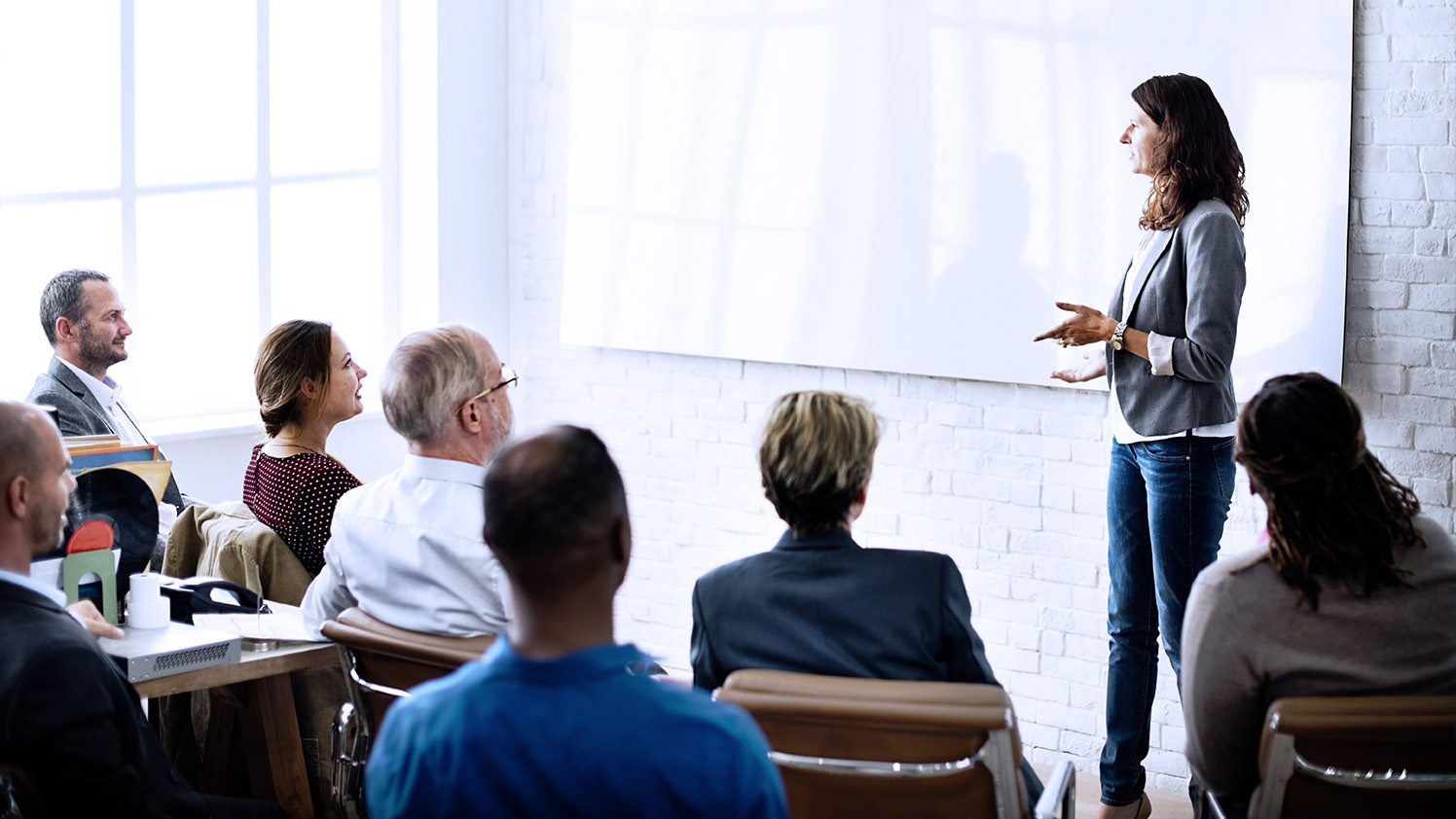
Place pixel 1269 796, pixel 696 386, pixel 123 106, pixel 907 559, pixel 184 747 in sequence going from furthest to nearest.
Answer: pixel 696 386, pixel 123 106, pixel 184 747, pixel 907 559, pixel 1269 796

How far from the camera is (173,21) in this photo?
14.9 feet

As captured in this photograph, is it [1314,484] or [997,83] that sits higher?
[997,83]

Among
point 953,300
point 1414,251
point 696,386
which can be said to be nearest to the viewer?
point 1414,251

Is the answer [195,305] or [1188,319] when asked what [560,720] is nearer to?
[1188,319]

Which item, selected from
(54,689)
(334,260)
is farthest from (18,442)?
(334,260)

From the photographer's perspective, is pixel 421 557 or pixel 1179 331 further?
pixel 1179 331

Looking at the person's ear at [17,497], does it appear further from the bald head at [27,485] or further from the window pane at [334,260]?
the window pane at [334,260]

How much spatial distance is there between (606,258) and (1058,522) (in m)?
1.87

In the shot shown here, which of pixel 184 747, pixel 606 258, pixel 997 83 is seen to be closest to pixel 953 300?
pixel 997 83

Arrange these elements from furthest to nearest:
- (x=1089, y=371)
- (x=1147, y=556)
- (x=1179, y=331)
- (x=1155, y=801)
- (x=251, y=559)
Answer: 1. (x=1155, y=801)
2. (x=1089, y=371)
3. (x=1147, y=556)
4. (x=1179, y=331)
5. (x=251, y=559)

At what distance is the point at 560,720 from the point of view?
1.26 meters

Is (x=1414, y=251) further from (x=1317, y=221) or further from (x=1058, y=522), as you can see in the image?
(x=1058, y=522)

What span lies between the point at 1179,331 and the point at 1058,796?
1.38 m

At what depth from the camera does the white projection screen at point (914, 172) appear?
3.45 metres
